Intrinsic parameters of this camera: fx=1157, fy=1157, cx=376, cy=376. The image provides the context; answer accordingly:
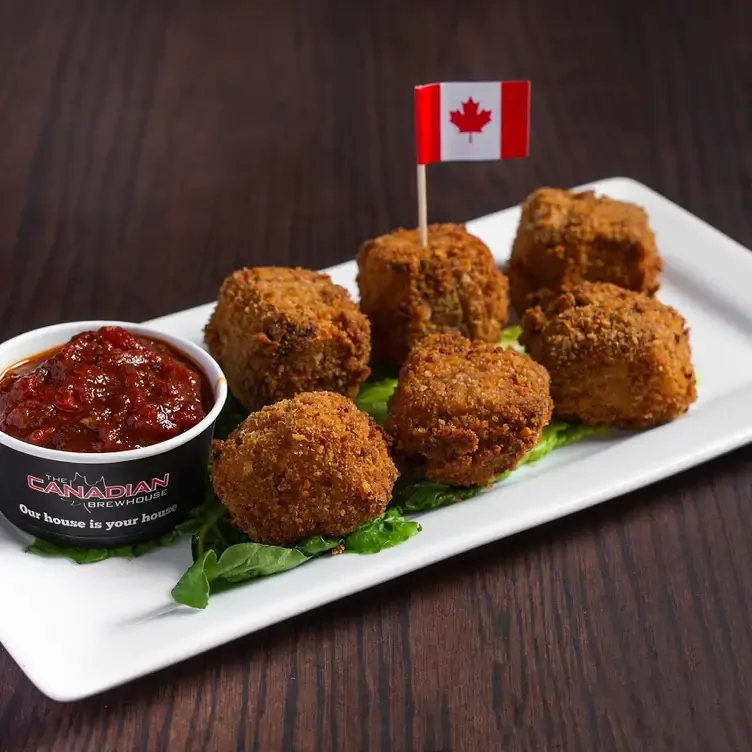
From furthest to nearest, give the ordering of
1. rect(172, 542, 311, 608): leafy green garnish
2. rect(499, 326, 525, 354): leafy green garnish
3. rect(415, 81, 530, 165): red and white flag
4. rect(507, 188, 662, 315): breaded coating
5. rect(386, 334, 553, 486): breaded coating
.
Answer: rect(499, 326, 525, 354): leafy green garnish < rect(507, 188, 662, 315): breaded coating < rect(415, 81, 530, 165): red and white flag < rect(386, 334, 553, 486): breaded coating < rect(172, 542, 311, 608): leafy green garnish

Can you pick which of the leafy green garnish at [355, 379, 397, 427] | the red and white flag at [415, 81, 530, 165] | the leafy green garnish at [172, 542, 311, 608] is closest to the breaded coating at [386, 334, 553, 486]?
the leafy green garnish at [355, 379, 397, 427]

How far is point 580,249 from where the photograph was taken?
4.16 metres

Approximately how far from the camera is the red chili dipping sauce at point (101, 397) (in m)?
3.06

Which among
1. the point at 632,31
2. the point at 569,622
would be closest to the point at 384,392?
the point at 569,622

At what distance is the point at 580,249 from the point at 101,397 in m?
1.88

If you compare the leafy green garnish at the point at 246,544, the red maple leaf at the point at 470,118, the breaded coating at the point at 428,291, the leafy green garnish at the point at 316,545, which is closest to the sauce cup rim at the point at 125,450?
the leafy green garnish at the point at 246,544

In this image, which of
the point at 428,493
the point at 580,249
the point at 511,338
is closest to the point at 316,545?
the point at 428,493

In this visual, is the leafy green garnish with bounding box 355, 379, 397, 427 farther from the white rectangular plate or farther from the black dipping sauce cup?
the black dipping sauce cup

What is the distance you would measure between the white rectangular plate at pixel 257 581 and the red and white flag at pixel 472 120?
1.02 meters

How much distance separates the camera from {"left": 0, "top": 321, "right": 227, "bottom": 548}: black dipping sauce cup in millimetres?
3039

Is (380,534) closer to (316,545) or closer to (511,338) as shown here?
(316,545)

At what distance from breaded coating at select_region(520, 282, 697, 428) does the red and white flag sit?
24.5 inches

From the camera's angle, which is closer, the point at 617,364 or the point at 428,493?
the point at 428,493

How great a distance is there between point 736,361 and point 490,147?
1.16 metres
